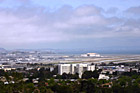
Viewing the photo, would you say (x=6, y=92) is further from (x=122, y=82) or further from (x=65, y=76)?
(x=65, y=76)

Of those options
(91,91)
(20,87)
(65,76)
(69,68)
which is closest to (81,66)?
(69,68)

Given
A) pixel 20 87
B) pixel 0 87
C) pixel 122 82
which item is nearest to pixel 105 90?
pixel 122 82

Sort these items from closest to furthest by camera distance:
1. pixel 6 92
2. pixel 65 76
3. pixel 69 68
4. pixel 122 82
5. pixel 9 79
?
pixel 6 92, pixel 9 79, pixel 122 82, pixel 65 76, pixel 69 68

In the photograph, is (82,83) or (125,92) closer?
(125,92)

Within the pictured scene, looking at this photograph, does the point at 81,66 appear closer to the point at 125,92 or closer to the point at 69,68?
the point at 69,68

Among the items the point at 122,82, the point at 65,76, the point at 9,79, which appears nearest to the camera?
the point at 9,79

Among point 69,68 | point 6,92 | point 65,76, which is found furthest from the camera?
point 69,68

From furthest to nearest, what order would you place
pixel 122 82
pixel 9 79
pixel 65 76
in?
pixel 65 76 < pixel 122 82 < pixel 9 79

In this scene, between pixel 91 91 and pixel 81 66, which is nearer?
pixel 91 91
